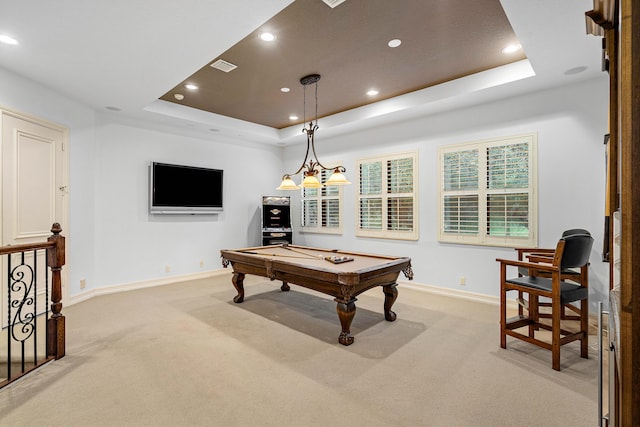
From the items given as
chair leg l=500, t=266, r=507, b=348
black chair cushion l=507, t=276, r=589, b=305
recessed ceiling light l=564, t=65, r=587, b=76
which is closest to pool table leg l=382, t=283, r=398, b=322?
chair leg l=500, t=266, r=507, b=348

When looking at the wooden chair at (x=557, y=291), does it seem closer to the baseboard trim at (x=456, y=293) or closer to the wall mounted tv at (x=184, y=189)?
the baseboard trim at (x=456, y=293)

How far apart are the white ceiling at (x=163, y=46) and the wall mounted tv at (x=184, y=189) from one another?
1.17 meters

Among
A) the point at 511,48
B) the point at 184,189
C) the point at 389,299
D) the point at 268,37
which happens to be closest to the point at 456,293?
the point at 389,299

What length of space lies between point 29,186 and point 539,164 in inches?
245

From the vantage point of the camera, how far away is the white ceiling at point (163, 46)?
239cm

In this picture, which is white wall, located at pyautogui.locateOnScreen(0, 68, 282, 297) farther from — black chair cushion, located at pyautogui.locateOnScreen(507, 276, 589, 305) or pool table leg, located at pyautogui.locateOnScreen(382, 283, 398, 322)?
black chair cushion, located at pyautogui.locateOnScreen(507, 276, 589, 305)

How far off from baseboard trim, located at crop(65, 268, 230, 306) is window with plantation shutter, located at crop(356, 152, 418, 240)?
9.94 feet

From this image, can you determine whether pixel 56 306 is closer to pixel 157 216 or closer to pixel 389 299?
pixel 157 216

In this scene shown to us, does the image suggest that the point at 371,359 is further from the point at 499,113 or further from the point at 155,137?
the point at 155,137

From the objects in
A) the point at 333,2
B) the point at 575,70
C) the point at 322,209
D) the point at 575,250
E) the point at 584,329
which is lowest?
the point at 584,329

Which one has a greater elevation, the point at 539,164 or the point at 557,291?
the point at 539,164

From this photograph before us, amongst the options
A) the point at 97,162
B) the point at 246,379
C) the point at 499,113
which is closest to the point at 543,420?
the point at 246,379

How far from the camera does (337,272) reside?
9.43 ft

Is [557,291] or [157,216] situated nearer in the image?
[557,291]
